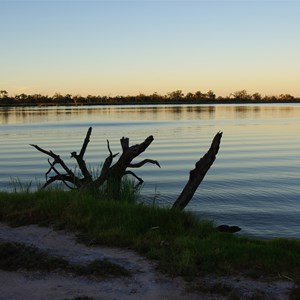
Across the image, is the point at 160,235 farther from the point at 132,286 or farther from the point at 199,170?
the point at 199,170

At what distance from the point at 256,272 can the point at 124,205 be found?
145 inches

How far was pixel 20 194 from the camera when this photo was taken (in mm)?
11078

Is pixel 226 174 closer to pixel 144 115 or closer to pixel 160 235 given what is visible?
pixel 160 235

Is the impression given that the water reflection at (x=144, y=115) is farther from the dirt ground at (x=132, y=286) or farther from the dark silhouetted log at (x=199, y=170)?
the dirt ground at (x=132, y=286)

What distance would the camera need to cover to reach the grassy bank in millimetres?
6965

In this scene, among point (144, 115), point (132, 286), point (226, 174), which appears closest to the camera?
point (132, 286)

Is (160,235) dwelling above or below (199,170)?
below

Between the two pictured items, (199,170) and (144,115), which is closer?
(199,170)

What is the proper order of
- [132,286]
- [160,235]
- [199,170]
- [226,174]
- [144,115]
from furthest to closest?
[144,115] < [226,174] < [199,170] < [160,235] < [132,286]

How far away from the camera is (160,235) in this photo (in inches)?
326

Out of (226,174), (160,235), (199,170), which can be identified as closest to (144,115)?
(226,174)

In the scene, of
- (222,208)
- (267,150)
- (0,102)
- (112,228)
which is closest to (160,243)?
(112,228)

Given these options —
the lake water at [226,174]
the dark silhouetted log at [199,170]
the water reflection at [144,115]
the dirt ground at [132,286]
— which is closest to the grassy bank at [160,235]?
the dirt ground at [132,286]

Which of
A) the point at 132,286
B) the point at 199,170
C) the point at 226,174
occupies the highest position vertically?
the point at 199,170
